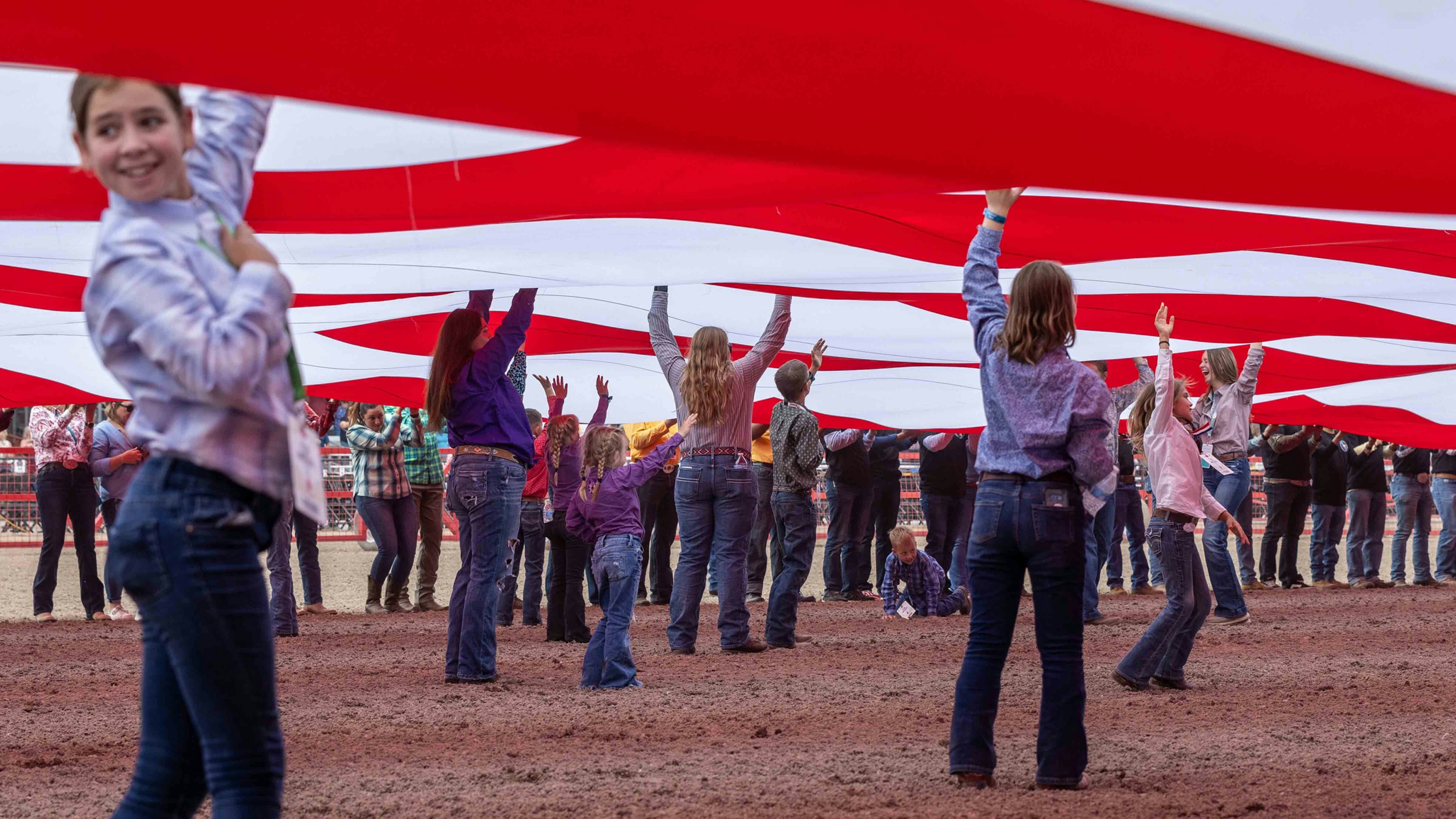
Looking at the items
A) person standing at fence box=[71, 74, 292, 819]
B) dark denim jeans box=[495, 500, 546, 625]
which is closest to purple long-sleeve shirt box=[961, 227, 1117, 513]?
person standing at fence box=[71, 74, 292, 819]

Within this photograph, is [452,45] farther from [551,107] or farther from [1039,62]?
[1039,62]

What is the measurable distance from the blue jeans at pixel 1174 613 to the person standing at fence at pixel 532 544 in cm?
356

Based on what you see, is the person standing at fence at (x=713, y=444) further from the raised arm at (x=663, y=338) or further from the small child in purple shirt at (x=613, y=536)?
the small child in purple shirt at (x=613, y=536)

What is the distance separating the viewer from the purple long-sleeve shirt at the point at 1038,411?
347 centimetres

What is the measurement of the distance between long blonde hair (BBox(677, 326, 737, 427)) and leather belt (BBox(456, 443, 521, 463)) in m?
1.16

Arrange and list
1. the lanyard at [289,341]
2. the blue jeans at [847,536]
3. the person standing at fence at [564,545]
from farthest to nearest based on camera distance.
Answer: the blue jeans at [847,536]
the person standing at fence at [564,545]
the lanyard at [289,341]

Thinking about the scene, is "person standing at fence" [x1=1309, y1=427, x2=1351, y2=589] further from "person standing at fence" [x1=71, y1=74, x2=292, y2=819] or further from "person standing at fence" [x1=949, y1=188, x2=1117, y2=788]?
"person standing at fence" [x1=71, y1=74, x2=292, y2=819]

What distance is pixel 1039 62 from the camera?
95.0 inches

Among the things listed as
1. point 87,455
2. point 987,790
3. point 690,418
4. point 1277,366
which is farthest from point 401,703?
point 1277,366

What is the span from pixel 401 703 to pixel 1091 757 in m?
2.59

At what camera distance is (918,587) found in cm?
873

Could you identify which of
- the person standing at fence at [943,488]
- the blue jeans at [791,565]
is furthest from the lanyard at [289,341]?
the person standing at fence at [943,488]

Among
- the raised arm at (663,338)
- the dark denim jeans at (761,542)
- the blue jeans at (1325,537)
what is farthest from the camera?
the blue jeans at (1325,537)

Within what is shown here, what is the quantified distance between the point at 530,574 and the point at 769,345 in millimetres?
2661
